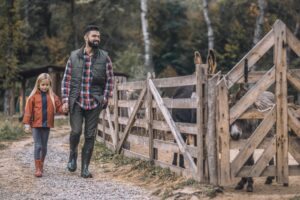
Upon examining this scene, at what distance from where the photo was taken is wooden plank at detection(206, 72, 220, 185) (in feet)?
24.2

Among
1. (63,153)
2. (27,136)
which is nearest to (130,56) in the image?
(27,136)

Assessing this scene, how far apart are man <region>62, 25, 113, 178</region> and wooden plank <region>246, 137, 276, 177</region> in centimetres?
273

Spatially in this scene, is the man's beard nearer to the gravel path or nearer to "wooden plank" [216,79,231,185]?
the gravel path

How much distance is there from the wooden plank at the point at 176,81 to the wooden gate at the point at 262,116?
0.73 m

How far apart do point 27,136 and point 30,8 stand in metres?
22.0

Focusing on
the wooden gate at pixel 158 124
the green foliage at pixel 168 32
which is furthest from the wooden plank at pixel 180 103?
the green foliage at pixel 168 32

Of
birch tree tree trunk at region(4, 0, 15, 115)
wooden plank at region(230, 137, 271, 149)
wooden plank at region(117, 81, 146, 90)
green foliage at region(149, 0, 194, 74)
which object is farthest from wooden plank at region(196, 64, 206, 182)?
green foliage at region(149, 0, 194, 74)

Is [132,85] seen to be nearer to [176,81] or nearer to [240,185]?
[176,81]

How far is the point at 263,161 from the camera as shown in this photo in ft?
23.9

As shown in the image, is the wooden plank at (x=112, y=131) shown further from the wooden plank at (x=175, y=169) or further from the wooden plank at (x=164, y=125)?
the wooden plank at (x=175, y=169)

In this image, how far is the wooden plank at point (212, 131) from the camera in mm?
7379

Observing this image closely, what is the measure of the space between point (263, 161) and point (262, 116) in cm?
59

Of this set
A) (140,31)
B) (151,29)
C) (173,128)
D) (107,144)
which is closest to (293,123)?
(173,128)

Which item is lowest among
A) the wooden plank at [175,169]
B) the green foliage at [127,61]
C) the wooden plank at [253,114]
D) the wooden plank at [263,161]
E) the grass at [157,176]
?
the grass at [157,176]
